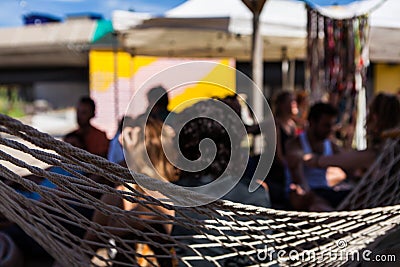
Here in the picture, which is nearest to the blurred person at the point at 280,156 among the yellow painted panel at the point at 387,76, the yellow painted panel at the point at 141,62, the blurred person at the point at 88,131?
the blurred person at the point at 88,131

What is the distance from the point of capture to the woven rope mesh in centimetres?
92

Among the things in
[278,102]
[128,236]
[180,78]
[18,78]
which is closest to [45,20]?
[18,78]

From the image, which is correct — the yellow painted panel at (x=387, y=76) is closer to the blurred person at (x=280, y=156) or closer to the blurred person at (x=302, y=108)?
the blurred person at (x=302, y=108)

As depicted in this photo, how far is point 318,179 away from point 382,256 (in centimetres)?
119

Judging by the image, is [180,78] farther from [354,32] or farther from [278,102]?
[354,32]

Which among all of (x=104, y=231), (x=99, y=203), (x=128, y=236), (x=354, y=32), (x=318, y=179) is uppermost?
(x=354, y=32)

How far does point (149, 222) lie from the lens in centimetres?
105

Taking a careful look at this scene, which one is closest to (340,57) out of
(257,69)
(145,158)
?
(257,69)

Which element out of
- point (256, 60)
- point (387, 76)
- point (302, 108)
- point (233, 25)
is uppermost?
A: point (233, 25)

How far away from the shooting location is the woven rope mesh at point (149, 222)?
922 mm

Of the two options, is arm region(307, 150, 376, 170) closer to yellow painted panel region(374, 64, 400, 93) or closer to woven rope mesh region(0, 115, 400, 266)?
woven rope mesh region(0, 115, 400, 266)

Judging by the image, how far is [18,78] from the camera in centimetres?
1148

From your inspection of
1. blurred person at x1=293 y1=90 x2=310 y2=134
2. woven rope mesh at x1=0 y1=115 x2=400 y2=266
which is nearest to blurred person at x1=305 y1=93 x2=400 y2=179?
woven rope mesh at x1=0 y1=115 x2=400 y2=266

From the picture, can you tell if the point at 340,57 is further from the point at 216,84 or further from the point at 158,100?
the point at 216,84
